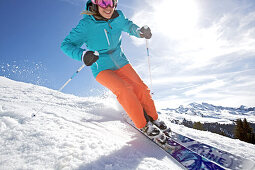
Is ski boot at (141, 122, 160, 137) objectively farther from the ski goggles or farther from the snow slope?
the ski goggles

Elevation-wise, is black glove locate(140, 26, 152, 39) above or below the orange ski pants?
above

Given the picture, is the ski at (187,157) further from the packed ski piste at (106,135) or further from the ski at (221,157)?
the ski at (221,157)

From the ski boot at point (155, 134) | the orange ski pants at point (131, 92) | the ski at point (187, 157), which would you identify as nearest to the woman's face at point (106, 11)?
the orange ski pants at point (131, 92)

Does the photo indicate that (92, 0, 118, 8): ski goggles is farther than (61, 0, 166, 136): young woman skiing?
Yes

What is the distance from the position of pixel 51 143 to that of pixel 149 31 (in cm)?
282

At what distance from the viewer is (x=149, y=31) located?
3.42 meters

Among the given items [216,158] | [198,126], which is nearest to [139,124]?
[216,158]

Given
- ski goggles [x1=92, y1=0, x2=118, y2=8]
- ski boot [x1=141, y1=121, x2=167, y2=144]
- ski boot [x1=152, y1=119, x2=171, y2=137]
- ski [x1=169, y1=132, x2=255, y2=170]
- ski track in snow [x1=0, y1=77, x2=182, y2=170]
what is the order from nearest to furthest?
ski track in snow [x1=0, y1=77, x2=182, y2=170] → ski [x1=169, y1=132, x2=255, y2=170] → ski boot [x1=141, y1=121, x2=167, y2=144] → ski boot [x1=152, y1=119, x2=171, y2=137] → ski goggles [x1=92, y1=0, x2=118, y2=8]

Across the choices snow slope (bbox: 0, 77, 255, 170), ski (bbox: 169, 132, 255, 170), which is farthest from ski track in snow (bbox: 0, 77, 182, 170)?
ski (bbox: 169, 132, 255, 170)

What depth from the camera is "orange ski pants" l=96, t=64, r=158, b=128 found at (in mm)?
2273

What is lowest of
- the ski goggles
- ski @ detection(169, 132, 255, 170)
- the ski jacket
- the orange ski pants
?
ski @ detection(169, 132, 255, 170)

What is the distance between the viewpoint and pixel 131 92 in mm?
2350

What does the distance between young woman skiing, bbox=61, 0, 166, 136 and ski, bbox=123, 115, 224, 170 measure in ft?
0.80

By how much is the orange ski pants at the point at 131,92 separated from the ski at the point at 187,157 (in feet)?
1.47
